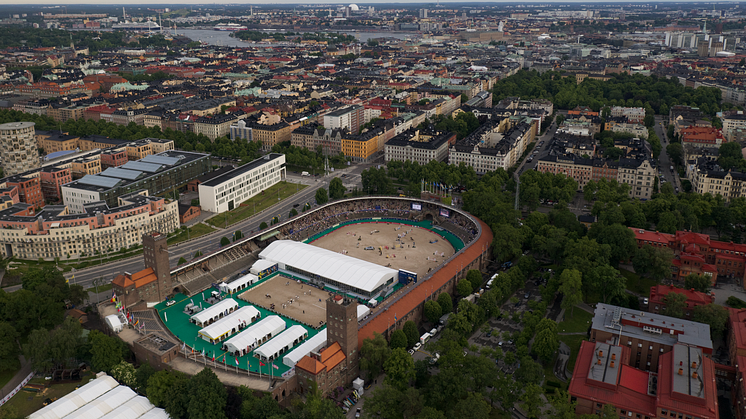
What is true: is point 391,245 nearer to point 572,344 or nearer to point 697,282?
point 572,344

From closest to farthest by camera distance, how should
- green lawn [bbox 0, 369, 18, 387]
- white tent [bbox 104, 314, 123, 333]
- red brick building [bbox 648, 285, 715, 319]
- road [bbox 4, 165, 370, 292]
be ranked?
green lawn [bbox 0, 369, 18, 387]
white tent [bbox 104, 314, 123, 333]
red brick building [bbox 648, 285, 715, 319]
road [bbox 4, 165, 370, 292]

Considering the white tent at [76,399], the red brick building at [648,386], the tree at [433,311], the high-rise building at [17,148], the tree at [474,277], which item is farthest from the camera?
the high-rise building at [17,148]

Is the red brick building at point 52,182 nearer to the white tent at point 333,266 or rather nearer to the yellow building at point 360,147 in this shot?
the white tent at point 333,266

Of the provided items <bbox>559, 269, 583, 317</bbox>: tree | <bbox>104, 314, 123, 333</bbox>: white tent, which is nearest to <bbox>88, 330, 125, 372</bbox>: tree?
<bbox>104, 314, 123, 333</bbox>: white tent

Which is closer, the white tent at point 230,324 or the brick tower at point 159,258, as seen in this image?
the white tent at point 230,324

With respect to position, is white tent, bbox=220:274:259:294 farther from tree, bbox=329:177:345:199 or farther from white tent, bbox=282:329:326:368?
tree, bbox=329:177:345:199

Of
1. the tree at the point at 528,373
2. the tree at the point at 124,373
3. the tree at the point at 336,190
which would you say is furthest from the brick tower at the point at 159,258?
the tree at the point at 528,373

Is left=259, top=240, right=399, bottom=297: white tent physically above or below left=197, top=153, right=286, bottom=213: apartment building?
below

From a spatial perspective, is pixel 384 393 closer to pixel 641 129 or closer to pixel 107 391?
pixel 107 391
